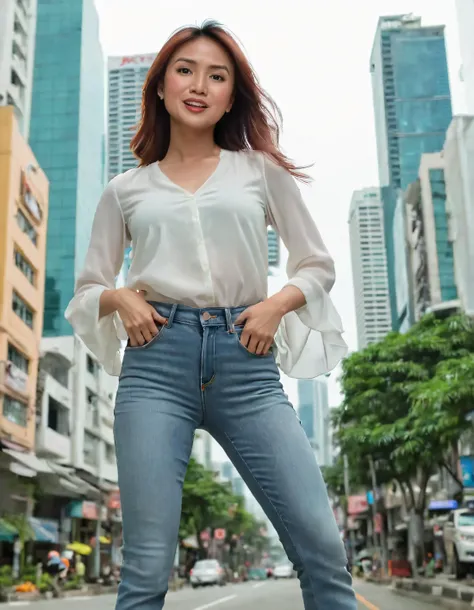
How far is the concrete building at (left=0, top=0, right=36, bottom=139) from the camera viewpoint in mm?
27812

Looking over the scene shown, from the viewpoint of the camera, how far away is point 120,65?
108 ft

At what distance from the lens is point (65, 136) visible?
102ft

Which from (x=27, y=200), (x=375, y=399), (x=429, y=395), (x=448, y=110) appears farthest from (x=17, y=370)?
(x=448, y=110)

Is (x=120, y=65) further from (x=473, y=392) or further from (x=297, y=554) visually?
(x=297, y=554)

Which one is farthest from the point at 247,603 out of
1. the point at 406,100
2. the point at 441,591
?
the point at 406,100

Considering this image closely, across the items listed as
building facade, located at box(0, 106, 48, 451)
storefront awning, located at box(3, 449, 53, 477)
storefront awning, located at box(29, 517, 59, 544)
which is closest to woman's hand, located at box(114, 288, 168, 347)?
storefront awning, located at box(3, 449, 53, 477)

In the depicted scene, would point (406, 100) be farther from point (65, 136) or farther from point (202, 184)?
point (202, 184)

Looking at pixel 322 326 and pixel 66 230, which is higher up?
pixel 66 230

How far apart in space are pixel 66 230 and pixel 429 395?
19241 millimetres

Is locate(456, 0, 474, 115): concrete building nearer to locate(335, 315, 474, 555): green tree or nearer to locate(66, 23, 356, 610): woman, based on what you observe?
locate(335, 315, 474, 555): green tree

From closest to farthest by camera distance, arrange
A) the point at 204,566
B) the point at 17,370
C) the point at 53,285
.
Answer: the point at 17,370, the point at 204,566, the point at 53,285

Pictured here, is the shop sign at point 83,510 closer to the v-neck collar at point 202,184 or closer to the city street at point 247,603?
the city street at point 247,603

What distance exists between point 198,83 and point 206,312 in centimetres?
49

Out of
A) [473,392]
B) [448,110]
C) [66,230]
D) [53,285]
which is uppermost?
[448,110]
